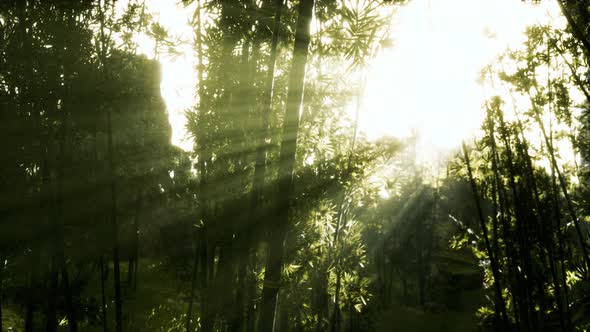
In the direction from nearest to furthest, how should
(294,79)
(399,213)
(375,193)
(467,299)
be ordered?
(294,79) < (375,193) < (467,299) < (399,213)

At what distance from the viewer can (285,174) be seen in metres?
2.59

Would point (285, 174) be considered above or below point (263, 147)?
below

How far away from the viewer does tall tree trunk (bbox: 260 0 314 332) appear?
8.45 feet

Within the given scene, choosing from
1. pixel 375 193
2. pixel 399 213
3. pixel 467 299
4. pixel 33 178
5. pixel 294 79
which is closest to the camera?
pixel 294 79

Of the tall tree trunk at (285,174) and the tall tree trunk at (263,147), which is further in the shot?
the tall tree trunk at (263,147)

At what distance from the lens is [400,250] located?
882 inches

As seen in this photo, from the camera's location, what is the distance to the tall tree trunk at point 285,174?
8.45 ft

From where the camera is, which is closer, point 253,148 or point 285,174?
point 285,174

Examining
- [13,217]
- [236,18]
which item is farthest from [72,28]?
[13,217]

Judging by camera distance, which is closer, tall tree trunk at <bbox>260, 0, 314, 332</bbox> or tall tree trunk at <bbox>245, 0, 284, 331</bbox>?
tall tree trunk at <bbox>260, 0, 314, 332</bbox>

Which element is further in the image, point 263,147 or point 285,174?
point 263,147

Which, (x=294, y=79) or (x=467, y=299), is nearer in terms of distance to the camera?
(x=294, y=79)

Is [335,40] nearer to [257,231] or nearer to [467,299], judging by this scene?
[257,231]

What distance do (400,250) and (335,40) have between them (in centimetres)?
2157
